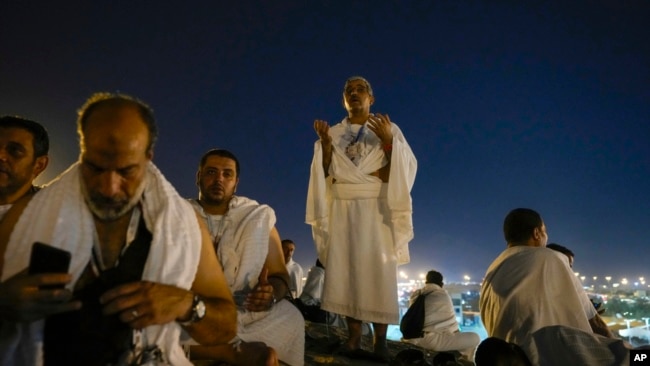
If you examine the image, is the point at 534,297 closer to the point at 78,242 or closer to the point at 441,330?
the point at 441,330

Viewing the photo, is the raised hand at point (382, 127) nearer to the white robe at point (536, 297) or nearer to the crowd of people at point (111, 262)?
the white robe at point (536, 297)

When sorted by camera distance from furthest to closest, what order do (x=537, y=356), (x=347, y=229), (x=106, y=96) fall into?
(x=347, y=229) → (x=537, y=356) → (x=106, y=96)

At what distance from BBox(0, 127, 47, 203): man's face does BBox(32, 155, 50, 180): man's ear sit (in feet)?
0.08

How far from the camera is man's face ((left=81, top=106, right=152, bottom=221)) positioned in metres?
1.75

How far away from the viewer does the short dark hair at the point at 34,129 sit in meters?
3.01

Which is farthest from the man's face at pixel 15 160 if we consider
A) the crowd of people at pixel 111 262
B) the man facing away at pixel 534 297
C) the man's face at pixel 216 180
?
the man facing away at pixel 534 297

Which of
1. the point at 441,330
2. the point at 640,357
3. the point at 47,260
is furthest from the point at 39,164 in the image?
the point at 441,330

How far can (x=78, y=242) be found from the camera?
177 cm

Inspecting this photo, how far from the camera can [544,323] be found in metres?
3.75

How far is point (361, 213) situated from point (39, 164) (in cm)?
291

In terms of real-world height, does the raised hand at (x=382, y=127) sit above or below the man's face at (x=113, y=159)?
above

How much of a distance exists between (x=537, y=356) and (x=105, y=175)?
136 inches

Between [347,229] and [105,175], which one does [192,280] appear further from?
[347,229]

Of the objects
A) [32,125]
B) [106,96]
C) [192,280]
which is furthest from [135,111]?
[32,125]
